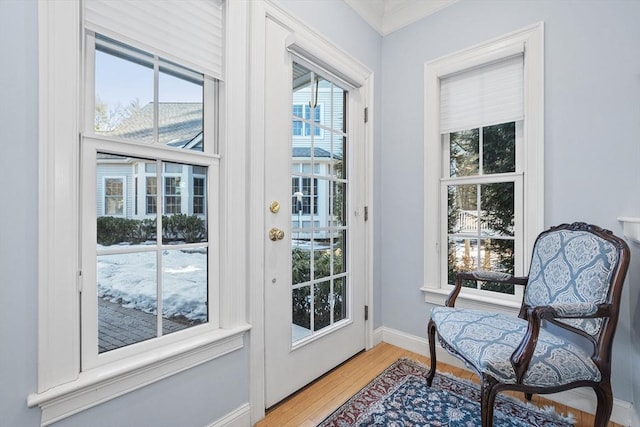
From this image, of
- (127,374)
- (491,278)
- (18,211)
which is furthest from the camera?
(491,278)

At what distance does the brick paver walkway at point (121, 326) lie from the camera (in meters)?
1.11

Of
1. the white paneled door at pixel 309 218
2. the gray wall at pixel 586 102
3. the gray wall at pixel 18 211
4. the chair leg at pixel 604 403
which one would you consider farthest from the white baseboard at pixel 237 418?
the chair leg at pixel 604 403

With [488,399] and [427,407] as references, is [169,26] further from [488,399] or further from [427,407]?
[427,407]

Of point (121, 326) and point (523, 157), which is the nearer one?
point (121, 326)

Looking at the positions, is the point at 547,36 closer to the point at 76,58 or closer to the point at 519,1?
the point at 519,1

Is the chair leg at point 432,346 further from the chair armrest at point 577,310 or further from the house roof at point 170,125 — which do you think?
the house roof at point 170,125

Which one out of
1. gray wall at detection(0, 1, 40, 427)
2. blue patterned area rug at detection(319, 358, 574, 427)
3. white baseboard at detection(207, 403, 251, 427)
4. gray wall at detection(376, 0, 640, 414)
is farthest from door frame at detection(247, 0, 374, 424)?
gray wall at detection(376, 0, 640, 414)

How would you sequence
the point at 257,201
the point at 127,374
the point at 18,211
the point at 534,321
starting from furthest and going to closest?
the point at 257,201, the point at 534,321, the point at 127,374, the point at 18,211

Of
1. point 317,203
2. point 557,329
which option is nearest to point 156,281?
point 317,203

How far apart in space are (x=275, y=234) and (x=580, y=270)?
1.56m

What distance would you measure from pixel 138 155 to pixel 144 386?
92 cm

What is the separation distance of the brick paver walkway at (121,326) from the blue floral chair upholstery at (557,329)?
1439mm

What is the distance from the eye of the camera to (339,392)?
5.96 ft

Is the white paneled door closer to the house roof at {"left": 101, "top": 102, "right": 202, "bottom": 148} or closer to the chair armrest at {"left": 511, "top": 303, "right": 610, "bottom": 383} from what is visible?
the house roof at {"left": 101, "top": 102, "right": 202, "bottom": 148}
